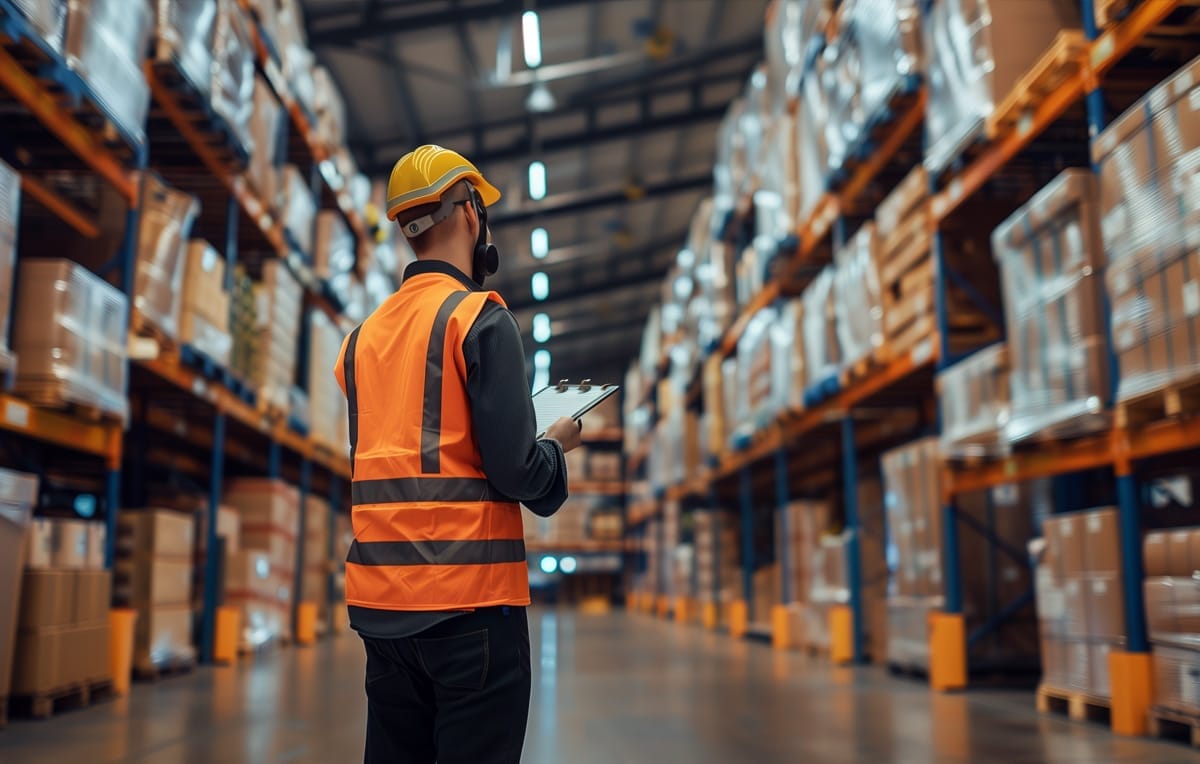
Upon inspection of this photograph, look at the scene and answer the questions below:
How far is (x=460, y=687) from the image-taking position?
1435mm

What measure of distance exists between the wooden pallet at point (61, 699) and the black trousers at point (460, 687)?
3.99 m

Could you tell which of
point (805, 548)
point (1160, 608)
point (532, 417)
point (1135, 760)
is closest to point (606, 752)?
point (1135, 760)

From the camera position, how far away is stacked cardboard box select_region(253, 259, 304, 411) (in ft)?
28.6

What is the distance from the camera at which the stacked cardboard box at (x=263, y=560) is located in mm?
8805

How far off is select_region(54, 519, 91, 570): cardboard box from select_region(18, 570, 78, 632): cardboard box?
271 mm

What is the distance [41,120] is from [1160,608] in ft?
16.8

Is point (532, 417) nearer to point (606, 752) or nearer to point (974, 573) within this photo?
point (606, 752)

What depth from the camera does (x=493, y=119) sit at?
14703mm

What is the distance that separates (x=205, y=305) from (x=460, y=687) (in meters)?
6.10

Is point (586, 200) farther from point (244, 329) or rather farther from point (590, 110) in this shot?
point (244, 329)

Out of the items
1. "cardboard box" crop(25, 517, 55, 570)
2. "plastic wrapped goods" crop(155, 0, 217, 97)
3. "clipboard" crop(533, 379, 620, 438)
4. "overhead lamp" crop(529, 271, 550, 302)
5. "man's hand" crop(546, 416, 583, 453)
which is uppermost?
"overhead lamp" crop(529, 271, 550, 302)

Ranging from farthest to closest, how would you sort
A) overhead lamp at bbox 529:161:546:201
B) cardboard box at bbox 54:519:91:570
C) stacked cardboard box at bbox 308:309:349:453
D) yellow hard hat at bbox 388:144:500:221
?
overhead lamp at bbox 529:161:546:201
stacked cardboard box at bbox 308:309:349:453
cardboard box at bbox 54:519:91:570
yellow hard hat at bbox 388:144:500:221

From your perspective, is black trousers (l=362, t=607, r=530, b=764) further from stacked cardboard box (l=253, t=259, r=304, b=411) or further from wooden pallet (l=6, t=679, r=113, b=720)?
stacked cardboard box (l=253, t=259, r=304, b=411)

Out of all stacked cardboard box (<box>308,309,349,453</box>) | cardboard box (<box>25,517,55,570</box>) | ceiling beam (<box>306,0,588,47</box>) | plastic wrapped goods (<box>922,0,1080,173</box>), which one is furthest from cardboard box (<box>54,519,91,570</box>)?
ceiling beam (<box>306,0,588,47</box>)
